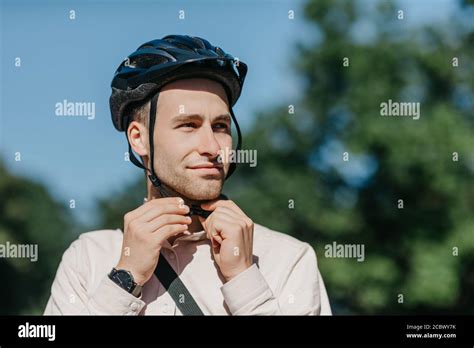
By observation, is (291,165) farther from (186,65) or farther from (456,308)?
(186,65)

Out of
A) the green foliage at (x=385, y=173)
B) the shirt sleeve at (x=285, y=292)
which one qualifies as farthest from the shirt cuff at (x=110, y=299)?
the green foliage at (x=385, y=173)

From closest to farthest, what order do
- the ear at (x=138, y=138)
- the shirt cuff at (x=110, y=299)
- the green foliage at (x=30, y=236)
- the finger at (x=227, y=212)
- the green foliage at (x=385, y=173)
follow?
the shirt cuff at (x=110, y=299), the finger at (x=227, y=212), the ear at (x=138, y=138), the green foliage at (x=385, y=173), the green foliage at (x=30, y=236)

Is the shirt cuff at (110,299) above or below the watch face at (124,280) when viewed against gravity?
below

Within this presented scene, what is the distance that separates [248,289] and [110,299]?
0.70 meters

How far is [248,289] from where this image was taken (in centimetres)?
412

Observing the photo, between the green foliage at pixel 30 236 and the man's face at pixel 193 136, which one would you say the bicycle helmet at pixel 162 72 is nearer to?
the man's face at pixel 193 136

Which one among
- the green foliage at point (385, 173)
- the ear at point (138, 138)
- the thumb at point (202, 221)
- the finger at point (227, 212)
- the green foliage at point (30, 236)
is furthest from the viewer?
the green foliage at point (30, 236)

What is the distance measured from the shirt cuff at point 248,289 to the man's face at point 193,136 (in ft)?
1.64

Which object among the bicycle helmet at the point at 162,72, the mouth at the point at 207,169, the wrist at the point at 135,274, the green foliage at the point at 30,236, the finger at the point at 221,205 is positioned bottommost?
the green foliage at the point at 30,236

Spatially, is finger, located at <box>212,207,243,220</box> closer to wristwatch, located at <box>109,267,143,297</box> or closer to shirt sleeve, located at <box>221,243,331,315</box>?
shirt sleeve, located at <box>221,243,331,315</box>

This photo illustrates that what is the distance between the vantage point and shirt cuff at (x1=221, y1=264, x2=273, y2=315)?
412 cm

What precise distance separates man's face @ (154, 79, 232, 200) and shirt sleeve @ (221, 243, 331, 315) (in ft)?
1.75

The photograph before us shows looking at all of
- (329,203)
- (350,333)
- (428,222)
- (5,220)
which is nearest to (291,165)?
(329,203)

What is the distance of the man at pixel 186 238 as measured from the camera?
4172 millimetres
